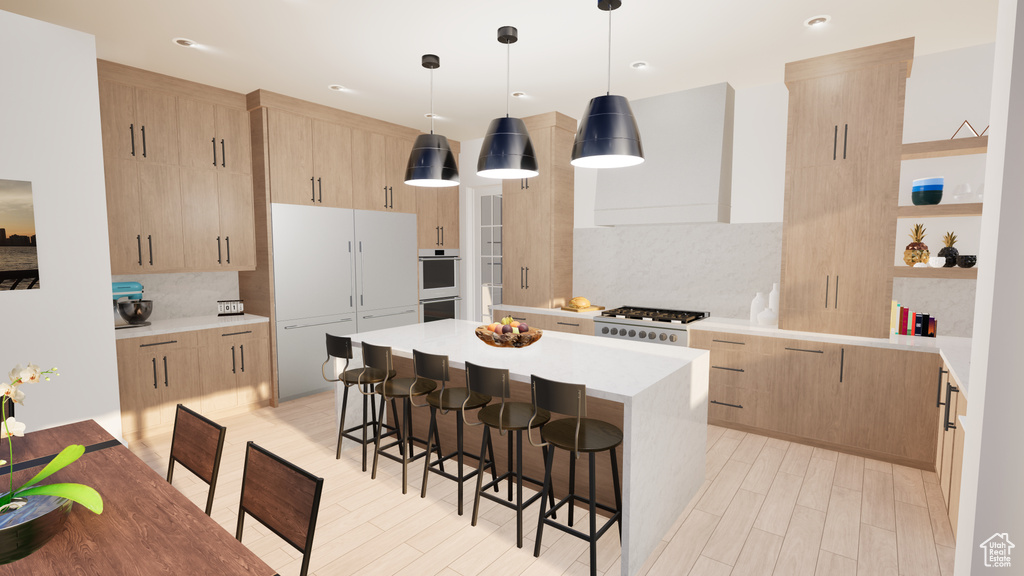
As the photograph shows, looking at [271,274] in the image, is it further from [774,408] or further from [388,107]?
[774,408]

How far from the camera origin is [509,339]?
295 cm

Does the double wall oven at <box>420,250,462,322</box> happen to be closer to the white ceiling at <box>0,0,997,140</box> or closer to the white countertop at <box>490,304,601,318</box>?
the white countertop at <box>490,304,601,318</box>

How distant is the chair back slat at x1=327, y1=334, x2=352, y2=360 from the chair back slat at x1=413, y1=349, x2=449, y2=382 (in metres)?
0.63

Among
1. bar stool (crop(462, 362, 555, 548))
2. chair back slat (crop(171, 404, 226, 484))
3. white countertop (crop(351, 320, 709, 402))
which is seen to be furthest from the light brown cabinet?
chair back slat (crop(171, 404, 226, 484))

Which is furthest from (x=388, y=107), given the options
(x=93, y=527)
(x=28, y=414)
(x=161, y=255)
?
(x=93, y=527)

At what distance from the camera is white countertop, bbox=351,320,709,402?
2.29 m

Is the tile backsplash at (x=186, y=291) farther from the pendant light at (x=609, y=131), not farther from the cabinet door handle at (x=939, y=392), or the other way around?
the cabinet door handle at (x=939, y=392)

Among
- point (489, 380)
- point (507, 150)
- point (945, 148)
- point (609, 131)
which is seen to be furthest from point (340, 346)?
point (945, 148)

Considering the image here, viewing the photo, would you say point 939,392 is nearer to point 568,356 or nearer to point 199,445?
point 568,356

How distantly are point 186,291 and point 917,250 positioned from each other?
19.5 feet

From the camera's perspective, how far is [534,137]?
5.27m

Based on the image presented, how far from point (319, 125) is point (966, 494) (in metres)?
5.21

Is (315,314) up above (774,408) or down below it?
above

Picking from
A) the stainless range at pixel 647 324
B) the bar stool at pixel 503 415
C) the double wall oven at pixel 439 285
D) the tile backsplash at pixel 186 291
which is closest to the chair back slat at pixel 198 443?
the bar stool at pixel 503 415
